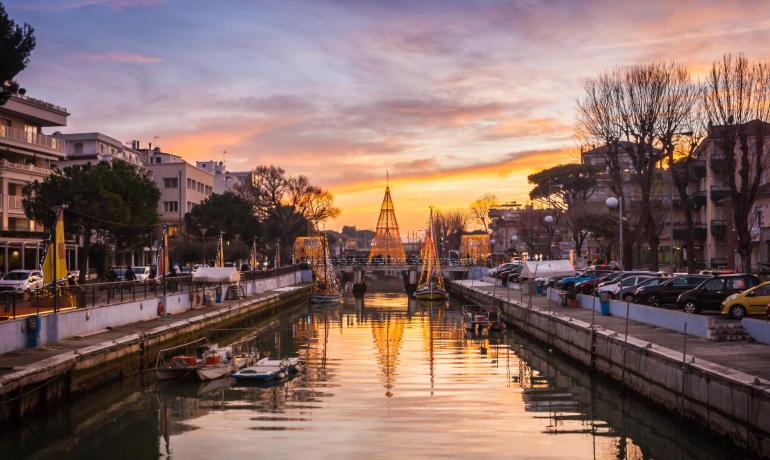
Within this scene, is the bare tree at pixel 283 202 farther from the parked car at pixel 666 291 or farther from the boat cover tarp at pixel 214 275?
the parked car at pixel 666 291

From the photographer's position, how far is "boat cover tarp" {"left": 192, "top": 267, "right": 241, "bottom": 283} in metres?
58.8

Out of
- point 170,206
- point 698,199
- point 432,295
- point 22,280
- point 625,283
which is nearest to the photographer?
point 625,283

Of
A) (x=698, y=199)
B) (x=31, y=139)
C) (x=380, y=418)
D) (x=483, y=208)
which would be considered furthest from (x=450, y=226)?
(x=380, y=418)

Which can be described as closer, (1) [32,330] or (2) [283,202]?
(1) [32,330]

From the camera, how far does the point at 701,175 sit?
87.4m

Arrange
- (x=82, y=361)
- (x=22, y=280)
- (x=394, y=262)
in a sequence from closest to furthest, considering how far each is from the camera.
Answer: (x=82, y=361), (x=22, y=280), (x=394, y=262)

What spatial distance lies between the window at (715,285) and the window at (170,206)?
9056cm

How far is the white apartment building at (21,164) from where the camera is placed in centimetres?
7031

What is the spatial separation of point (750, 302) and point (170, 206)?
95.5 m

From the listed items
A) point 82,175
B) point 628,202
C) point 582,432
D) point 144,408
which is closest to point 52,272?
point 144,408

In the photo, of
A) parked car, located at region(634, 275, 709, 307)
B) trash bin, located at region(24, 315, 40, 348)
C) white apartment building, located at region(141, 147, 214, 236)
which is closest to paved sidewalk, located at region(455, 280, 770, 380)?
parked car, located at region(634, 275, 709, 307)

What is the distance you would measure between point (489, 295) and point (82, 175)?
1272 inches

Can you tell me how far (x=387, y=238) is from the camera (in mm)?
131000

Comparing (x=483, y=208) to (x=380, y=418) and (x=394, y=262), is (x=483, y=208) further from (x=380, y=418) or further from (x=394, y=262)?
(x=380, y=418)
